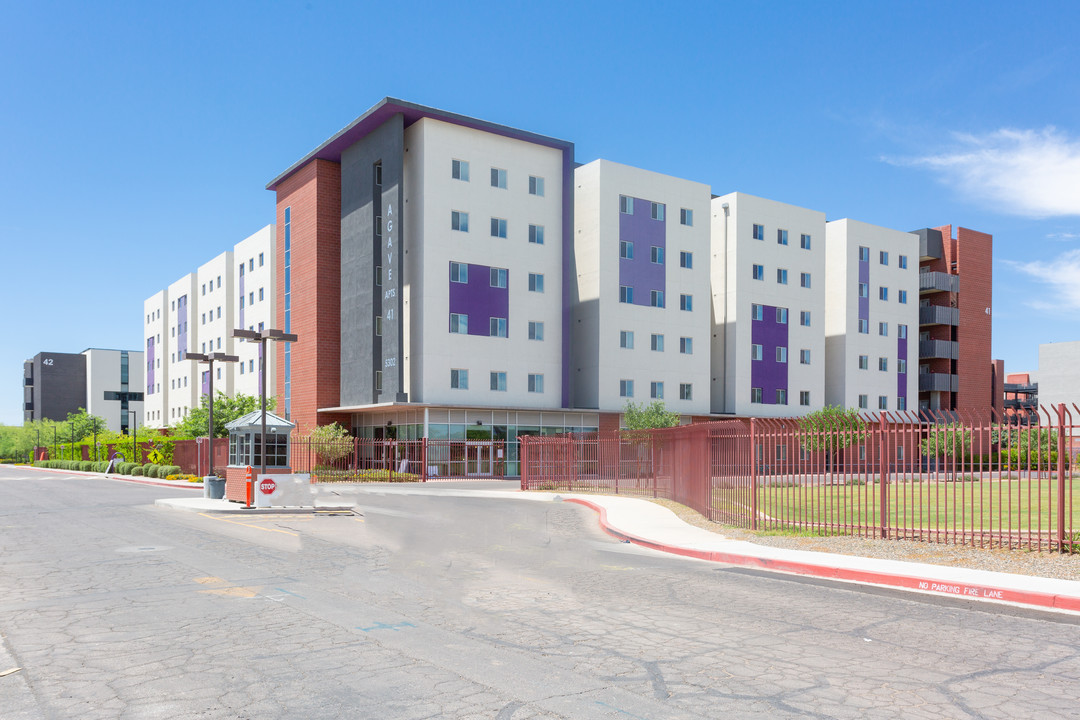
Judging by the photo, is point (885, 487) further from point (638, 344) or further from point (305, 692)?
point (638, 344)

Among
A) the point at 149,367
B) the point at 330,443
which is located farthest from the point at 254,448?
the point at 149,367

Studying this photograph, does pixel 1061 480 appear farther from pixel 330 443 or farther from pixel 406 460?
pixel 330 443

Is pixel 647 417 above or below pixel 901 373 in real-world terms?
below

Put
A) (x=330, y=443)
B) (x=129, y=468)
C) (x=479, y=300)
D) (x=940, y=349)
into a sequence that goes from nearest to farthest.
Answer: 1. (x=330, y=443)
2. (x=479, y=300)
3. (x=129, y=468)
4. (x=940, y=349)

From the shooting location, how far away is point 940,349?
72000 millimetres

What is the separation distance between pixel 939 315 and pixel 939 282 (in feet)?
9.12

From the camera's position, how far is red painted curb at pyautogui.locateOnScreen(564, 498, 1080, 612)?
9.95m

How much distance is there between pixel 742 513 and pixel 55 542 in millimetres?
13368

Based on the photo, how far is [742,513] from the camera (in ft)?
58.5

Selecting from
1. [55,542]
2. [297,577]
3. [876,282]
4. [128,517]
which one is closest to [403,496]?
[128,517]

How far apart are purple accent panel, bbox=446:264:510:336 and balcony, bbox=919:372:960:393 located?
40703 mm

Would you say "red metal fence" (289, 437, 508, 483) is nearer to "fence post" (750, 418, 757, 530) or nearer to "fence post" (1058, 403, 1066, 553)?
"fence post" (750, 418, 757, 530)

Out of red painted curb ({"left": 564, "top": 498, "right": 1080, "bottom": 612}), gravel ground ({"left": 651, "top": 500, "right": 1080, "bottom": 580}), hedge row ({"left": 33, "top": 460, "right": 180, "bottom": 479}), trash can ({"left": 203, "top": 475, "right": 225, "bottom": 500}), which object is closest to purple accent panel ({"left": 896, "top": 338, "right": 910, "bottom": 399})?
hedge row ({"left": 33, "top": 460, "right": 180, "bottom": 479})

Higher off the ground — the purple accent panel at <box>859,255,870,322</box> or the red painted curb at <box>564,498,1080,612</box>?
the purple accent panel at <box>859,255,870,322</box>
